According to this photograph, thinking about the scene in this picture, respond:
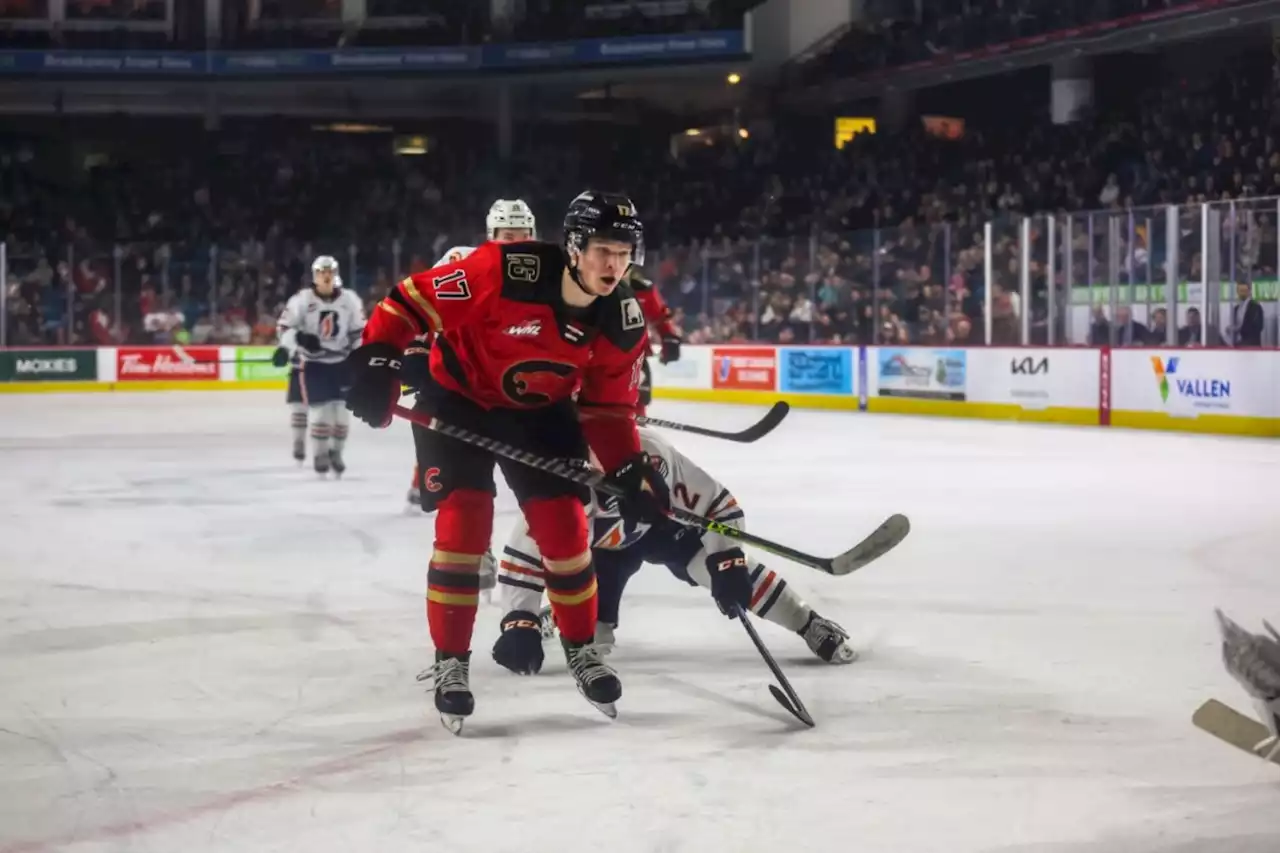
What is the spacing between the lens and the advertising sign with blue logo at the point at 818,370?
17.2 meters

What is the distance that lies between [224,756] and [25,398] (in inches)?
674

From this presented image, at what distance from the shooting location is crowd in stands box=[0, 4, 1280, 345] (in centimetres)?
1452

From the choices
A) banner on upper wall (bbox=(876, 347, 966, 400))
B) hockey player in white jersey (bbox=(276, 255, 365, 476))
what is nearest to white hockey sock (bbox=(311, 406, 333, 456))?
hockey player in white jersey (bbox=(276, 255, 365, 476))

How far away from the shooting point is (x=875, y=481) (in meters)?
9.56

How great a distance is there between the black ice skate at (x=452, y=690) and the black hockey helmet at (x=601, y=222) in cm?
98

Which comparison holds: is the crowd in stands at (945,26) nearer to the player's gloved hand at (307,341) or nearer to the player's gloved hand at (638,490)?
the player's gloved hand at (307,341)

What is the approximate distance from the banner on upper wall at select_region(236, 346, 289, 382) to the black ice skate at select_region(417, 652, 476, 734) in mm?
17506

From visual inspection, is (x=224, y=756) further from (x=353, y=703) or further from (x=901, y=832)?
(x=901, y=832)

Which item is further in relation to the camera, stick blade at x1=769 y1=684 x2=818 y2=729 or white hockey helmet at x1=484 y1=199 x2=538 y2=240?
white hockey helmet at x1=484 y1=199 x2=538 y2=240

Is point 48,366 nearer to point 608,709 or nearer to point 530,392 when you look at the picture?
point 530,392

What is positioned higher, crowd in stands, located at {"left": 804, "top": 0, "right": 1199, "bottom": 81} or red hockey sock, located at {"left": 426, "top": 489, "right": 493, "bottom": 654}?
crowd in stands, located at {"left": 804, "top": 0, "right": 1199, "bottom": 81}

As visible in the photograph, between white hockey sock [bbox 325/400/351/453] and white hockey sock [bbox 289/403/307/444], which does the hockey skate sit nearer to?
white hockey sock [bbox 325/400/351/453]

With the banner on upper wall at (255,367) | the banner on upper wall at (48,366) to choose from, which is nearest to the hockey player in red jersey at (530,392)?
the banner on upper wall at (255,367)

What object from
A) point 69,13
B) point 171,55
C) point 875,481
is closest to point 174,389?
point 171,55
